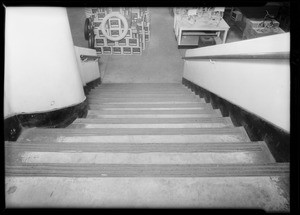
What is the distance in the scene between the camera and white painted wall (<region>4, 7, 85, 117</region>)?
5.92 ft

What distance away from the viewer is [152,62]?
675 cm

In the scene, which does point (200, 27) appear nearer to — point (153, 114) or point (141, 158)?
point (153, 114)

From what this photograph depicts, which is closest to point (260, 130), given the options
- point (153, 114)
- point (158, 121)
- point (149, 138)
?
point (149, 138)

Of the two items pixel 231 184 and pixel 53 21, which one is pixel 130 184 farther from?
pixel 53 21

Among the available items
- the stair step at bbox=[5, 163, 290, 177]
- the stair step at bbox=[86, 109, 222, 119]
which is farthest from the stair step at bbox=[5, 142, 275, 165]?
the stair step at bbox=[86, 109, 222, 119]

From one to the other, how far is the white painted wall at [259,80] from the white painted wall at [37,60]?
6.08 ft

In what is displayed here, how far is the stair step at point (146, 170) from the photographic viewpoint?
151 centimetres

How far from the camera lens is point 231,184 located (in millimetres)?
1466

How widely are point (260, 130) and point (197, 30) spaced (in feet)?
18.9

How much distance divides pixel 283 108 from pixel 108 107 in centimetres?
240

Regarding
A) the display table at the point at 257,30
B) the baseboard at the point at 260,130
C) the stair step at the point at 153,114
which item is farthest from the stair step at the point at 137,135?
the display table at the point at 257,30

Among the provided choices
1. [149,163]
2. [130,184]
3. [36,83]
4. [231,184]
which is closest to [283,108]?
[231,184]

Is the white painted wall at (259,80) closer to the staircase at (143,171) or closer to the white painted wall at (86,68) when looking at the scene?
the staircase at (143,171)
